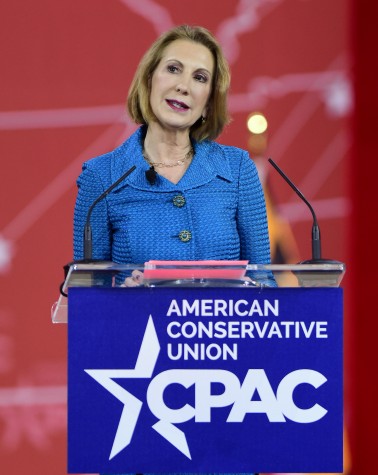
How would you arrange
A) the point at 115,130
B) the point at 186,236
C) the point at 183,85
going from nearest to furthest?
the point at 186,236 < the point at 183,85 < the point at 115,130

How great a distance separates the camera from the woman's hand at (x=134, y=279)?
1.47m

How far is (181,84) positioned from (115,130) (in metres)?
1.13

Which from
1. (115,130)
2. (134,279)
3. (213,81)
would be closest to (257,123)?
(115,130)

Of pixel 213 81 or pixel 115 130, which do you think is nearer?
pixel 213 81

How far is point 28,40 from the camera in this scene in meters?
3.13

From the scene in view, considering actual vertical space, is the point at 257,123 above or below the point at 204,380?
above

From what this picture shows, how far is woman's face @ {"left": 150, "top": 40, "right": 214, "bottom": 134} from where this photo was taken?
6.72ft

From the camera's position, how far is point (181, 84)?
205 centimetres

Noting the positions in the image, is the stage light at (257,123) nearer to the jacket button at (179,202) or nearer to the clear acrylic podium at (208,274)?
the jacket button at (179,202)

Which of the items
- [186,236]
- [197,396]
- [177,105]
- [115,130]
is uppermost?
[115,130]

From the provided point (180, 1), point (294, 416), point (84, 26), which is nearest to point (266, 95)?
point (180, 1)

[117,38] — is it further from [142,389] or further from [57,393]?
[142,389]

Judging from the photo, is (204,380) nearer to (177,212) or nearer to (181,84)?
(177,212)

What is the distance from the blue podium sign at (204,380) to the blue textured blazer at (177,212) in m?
0.51
